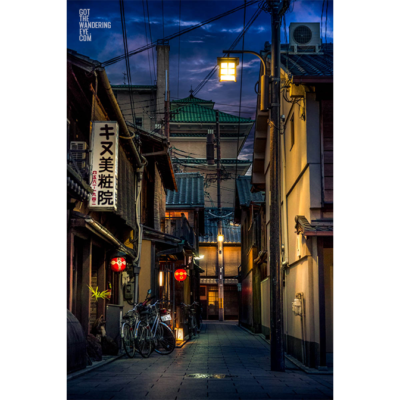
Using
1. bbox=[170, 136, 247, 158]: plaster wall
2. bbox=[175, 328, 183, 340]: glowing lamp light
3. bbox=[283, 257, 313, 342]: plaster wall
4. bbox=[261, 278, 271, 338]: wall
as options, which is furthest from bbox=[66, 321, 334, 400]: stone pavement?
bbox=[170, 136, 247, 158]: plaster wall

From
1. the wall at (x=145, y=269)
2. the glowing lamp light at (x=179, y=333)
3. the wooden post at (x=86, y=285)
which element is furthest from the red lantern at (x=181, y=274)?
the wooden post at (x=86, y=285)

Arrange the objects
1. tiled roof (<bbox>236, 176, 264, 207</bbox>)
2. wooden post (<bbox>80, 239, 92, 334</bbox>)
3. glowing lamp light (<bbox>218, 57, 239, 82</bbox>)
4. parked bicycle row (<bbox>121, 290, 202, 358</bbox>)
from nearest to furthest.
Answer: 1. wooden post (<bbox>80, 239, 92, 334</bbox>)
2. glowing lamp light (<bbox>218, 57, 239, 82</bbox>)
3. parked bicycle row (<bbox>121, 290, 202, 358</bbox>)
4. tiled roof (<bbox>236, 176, 264, 207</bbox>)

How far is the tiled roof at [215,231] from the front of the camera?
172 feet

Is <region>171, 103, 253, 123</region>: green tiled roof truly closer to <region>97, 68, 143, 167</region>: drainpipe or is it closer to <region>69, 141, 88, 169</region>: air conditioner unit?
<region>97, 68, 143, 167</region>: drainpipe

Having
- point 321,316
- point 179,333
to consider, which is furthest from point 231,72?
point 179,333

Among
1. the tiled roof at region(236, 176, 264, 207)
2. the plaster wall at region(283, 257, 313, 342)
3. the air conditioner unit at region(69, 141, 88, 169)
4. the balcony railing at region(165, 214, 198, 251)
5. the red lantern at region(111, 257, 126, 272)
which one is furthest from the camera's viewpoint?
the tiled roof at region(236, 176, 264, 207)

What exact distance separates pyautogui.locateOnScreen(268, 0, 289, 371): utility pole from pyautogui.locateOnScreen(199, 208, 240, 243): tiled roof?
3727cm

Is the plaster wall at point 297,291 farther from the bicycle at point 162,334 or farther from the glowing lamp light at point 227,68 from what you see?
the glowing lamp light at point 227,68

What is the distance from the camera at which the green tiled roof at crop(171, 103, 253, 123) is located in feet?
160

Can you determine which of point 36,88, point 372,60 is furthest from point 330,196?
point 36,88

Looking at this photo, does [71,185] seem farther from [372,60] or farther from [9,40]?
[372,60]

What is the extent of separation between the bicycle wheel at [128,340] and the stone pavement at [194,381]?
0.30 meters

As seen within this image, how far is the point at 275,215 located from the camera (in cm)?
1392

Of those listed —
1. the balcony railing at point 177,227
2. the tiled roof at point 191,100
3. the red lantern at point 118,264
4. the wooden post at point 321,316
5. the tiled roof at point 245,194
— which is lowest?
the wooden post at point 321,316
